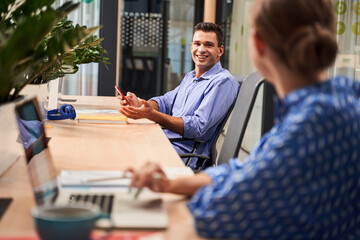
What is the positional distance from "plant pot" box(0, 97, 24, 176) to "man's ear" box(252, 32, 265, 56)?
2.24ft

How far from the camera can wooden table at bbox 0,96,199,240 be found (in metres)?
0.95

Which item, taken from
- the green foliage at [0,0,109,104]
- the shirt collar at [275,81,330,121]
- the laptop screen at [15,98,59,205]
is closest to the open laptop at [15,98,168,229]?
the laptop screen at [15,98,59,205]

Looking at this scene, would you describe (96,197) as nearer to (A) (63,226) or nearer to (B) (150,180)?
(B) (150,180)

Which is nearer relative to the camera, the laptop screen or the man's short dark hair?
the laptop screen

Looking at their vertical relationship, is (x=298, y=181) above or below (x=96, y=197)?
above

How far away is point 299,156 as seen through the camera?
31.7 inches

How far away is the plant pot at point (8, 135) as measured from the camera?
4.15ft

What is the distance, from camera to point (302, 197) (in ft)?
2.71

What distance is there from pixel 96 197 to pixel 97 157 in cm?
53

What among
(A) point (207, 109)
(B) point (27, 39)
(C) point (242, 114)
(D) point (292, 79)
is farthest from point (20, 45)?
(A) point (207, 109)

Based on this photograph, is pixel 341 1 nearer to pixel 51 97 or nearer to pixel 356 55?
pixel 356 55

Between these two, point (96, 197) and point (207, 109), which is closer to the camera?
point (96, 197)

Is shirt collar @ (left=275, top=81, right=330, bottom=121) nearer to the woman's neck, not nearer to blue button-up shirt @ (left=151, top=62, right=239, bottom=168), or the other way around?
the woman's neck

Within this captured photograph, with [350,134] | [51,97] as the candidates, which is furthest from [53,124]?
[350,134]
